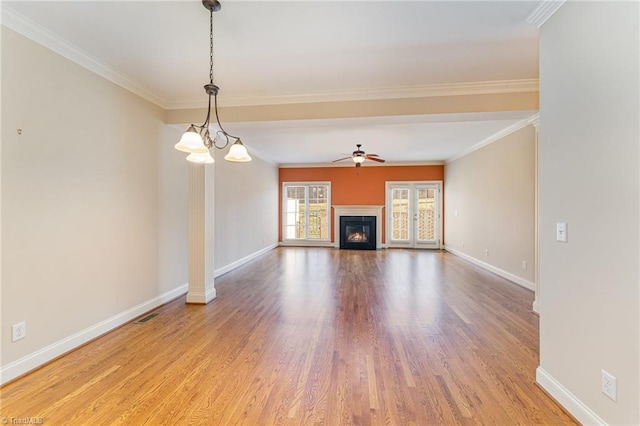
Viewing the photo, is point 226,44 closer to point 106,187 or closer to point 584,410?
point 106,187

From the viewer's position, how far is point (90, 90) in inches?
102

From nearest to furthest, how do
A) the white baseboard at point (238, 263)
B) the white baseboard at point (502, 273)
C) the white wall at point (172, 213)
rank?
the white wall at point (172, 213)
the white baseboard at point (502, 273)
the white baseboard at point (238, 263)

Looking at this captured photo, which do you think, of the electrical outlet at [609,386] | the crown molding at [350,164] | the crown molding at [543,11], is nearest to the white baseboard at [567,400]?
the electrical outlet at [609,386]

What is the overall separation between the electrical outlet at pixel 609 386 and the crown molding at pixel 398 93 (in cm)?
274

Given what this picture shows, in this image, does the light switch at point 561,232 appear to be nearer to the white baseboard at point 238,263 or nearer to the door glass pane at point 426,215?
the white baseboard at point 238,263

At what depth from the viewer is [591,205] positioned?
4.98 feet

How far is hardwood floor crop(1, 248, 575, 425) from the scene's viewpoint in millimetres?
1683

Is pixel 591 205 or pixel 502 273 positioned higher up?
pixel 591 205

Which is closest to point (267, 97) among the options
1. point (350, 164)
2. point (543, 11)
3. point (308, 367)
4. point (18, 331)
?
point (543, 11)

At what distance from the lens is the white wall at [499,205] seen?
4.21m

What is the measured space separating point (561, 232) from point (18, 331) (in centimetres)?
389

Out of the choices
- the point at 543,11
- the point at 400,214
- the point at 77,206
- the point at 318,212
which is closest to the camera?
the point at 543,11

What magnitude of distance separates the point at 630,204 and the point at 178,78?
3702 millimetres

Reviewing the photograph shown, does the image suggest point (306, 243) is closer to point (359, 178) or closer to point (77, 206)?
point (359, 178)
